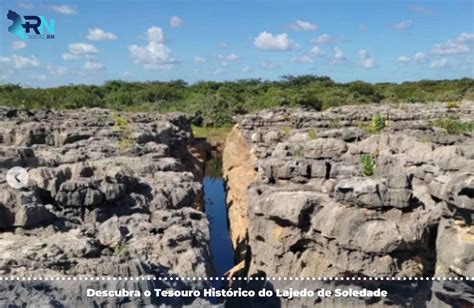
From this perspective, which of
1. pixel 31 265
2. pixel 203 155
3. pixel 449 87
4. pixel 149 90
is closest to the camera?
pixel 31 265

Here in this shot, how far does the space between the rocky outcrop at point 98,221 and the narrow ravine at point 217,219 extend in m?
2.31

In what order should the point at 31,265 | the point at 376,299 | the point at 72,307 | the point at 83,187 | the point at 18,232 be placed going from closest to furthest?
the point at 72,307, the point at 31,265, the point at 18,232, the point at 376,299, the point at 83,187

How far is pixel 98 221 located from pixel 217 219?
56.2 ft

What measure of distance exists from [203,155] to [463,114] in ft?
49.8

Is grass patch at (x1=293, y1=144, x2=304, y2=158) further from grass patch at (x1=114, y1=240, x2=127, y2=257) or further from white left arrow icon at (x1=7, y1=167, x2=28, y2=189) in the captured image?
grass patch at (x1=114, y1=240, x2=127, y2=257)

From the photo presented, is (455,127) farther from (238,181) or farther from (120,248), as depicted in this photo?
(120,248)

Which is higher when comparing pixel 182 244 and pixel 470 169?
pixel 470 169

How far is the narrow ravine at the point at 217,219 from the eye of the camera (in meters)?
19.8

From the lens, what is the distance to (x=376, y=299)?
9664 mm

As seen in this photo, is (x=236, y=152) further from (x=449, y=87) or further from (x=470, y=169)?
(x=449, y=87)

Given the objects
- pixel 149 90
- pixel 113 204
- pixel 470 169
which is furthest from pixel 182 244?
pixel 149 90

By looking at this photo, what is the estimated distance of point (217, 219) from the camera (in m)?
26.9

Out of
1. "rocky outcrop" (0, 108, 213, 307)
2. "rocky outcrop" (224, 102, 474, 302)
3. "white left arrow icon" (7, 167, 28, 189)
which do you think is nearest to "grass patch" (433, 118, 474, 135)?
"rocky outcrop" (224, 102, 474, 302)

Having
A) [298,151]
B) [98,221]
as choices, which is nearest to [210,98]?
[298,151]
